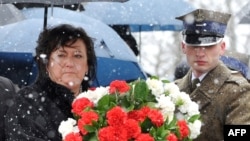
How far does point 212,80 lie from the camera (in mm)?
5797

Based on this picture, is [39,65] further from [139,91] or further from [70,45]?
[139,91]

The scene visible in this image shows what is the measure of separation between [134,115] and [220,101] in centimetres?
110

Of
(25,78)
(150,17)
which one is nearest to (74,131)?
(25,78)

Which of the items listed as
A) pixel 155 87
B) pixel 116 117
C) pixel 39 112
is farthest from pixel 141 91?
pixel 39 112

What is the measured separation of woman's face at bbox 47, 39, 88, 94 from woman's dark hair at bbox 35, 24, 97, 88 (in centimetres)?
3

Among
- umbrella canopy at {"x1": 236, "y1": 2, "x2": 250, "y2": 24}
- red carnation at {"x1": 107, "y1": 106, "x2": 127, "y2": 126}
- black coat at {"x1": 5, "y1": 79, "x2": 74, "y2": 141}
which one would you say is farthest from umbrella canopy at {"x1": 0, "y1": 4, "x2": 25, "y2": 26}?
red carnation at {"x1": 107, "y1": 106, "x2": 127, "y2": 126}

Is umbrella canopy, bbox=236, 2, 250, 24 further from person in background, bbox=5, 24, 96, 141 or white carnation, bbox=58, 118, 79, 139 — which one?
white carnation, bbox=58, 118, 79, 139

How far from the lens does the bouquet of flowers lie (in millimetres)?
4582

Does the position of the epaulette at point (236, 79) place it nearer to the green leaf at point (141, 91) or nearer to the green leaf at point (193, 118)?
the green leaf at point (193, 118)

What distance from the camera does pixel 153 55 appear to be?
3597 centimetres

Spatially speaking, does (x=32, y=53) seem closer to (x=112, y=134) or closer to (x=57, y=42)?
(x=57, y=42)

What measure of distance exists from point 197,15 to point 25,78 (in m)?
2.81

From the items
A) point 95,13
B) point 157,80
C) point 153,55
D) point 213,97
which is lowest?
point 153,55

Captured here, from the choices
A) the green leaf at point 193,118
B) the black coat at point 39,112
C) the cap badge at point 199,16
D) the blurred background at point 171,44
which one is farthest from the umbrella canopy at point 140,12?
the blurred background at point 171,44
